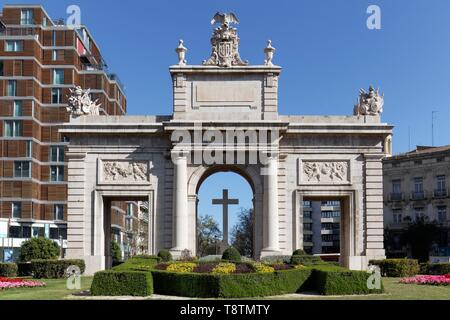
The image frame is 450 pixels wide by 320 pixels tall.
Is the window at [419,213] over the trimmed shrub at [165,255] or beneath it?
over

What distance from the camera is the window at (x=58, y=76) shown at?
78.1 m

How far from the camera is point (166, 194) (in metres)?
40.2

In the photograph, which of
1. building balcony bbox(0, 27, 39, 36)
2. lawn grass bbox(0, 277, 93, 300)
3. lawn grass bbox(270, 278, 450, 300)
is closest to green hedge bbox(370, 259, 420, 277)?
lawn grass bbox(270, 278, 450, 300)

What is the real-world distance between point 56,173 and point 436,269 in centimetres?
5125

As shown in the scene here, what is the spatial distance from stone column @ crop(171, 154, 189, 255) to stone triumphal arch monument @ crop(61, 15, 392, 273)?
0.13 meters

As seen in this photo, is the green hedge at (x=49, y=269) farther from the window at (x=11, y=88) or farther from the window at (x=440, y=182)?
the window at (x=11, y=88)

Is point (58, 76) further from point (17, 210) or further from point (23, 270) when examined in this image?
point (23, 270)

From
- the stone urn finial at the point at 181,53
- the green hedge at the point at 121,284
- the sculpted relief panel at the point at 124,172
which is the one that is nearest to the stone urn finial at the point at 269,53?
the stone urn finial at the point at 181,53

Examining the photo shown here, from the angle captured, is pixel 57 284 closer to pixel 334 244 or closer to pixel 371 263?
pixel 371 263

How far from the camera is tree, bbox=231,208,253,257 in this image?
9612 centimetres

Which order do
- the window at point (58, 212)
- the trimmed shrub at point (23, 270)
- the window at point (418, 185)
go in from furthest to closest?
the window at point (58, 212), the window at point (418, 185), the trimmed shrub at point (23, 270)

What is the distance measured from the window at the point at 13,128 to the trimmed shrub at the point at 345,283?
5751cm

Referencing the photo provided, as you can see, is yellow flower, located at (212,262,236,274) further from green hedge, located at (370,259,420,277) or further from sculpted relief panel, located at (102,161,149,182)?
sculpted relief panel, located at (102,161,149,182)
